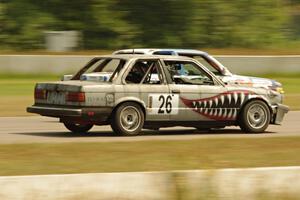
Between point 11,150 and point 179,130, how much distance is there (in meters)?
5.23

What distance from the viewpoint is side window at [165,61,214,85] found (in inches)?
606

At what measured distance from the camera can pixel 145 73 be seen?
15133mm

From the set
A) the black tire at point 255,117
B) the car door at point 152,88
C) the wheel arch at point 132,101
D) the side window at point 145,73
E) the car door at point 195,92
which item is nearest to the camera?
the wheel arch at point 132,101

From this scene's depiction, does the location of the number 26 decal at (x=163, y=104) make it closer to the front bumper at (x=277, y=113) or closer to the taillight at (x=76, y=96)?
the taillight at (x=76, y=96)

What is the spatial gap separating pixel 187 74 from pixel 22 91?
487 inches

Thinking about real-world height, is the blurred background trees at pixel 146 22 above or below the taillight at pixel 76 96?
above

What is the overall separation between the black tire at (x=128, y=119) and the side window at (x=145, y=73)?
0.52 metres

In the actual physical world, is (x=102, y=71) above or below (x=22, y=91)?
above

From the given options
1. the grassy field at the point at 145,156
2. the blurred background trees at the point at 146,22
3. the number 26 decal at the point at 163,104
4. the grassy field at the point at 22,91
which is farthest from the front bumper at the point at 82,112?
the blurred background trees at the point at 146,22

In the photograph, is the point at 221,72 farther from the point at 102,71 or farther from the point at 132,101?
the point at 132,101

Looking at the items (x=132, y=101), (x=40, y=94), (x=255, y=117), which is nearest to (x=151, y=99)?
(x=132, y=101)

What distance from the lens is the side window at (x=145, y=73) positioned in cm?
1508

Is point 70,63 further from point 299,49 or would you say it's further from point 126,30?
point 299,49

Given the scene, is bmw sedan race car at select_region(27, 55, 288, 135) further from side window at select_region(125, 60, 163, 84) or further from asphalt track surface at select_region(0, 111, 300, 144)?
asphalt track surface at select_region(0, 111, 300, 144)
